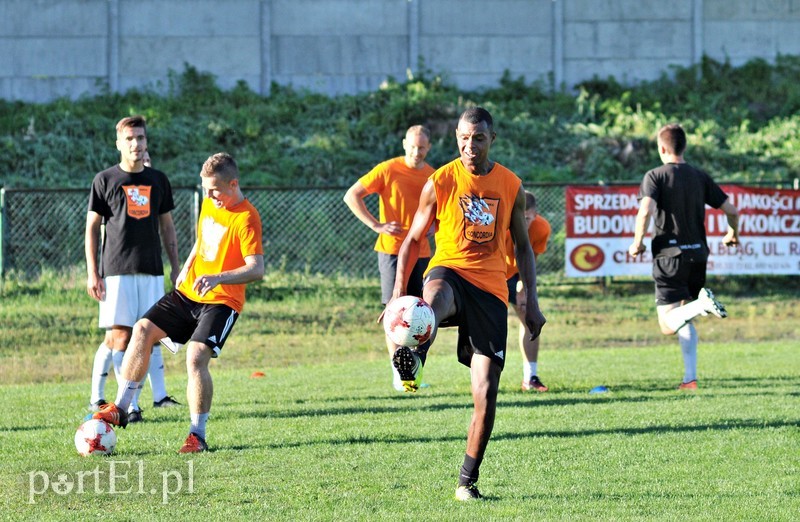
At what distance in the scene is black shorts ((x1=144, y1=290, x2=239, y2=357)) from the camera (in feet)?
23.5

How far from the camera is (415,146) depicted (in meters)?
9.98

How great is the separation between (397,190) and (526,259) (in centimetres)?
414

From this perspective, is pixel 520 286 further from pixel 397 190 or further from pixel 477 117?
pixel 477 117

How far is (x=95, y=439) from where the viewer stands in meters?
6.82

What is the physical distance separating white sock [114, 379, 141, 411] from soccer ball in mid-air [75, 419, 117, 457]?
42 centimetres

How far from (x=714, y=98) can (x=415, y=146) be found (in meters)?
19.7

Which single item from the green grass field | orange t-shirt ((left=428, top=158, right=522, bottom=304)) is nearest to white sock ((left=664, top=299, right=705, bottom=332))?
the green grass field

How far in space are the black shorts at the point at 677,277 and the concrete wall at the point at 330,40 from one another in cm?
1783

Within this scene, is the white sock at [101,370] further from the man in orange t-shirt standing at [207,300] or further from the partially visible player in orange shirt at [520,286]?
the partially visible player in orange shirt at [520,286]

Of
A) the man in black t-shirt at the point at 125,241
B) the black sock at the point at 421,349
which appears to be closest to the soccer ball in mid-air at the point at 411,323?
the black sock at the point at 421,349

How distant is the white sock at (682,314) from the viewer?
Result: 9.68 meters

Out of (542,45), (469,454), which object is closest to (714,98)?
(542,45)

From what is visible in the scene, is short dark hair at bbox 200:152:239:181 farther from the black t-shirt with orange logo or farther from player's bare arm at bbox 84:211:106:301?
player's bare arm at bbox 84:211:106:301

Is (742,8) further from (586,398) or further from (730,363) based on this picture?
(586,398)
